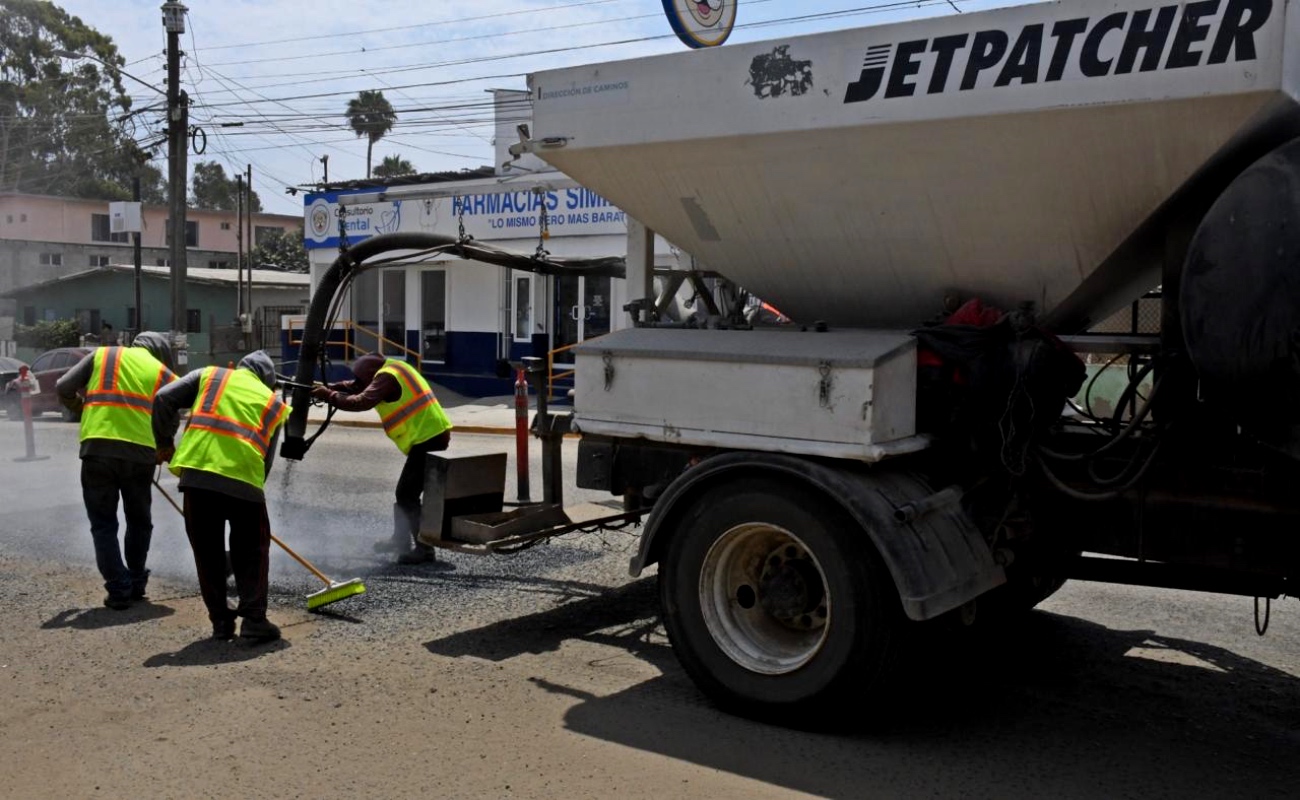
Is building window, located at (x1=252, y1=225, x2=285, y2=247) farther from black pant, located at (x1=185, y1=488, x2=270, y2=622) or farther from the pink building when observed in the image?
black pant, located at (x1=185, y1=488, x2=270, y2=622)

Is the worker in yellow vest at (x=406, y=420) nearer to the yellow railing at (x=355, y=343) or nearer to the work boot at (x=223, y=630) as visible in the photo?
the work boot at (x=223, y=630)

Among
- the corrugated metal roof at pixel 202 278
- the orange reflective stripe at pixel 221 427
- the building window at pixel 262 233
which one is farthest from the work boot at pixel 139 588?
the building window at pixel 262 233

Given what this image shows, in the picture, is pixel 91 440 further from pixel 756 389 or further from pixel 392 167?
pixel 392 167

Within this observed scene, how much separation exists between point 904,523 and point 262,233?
55.4 m

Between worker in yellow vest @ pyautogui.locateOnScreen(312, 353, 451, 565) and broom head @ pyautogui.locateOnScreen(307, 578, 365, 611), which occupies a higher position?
worker in yellow vest @ pyautogui.locateOnScreen(312, 353, 451, 565)

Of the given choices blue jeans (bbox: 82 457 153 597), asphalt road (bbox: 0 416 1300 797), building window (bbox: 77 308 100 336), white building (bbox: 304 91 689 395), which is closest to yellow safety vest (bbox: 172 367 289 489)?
blue jeans (bbox: 82 457 153 597)

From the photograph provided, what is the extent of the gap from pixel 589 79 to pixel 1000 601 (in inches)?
122

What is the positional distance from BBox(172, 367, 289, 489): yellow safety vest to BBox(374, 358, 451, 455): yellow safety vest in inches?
65.8

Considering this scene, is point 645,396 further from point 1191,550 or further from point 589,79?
point 1191,550

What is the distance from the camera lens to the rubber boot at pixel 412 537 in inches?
291

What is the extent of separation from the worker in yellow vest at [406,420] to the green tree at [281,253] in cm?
4161

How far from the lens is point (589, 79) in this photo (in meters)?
5.42

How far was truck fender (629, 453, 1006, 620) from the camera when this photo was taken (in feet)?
13.9

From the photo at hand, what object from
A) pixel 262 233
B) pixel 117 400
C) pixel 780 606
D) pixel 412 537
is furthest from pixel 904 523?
pixel 262 233
